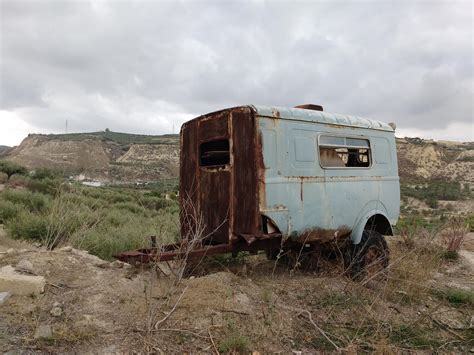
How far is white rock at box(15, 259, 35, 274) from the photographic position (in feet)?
17.1

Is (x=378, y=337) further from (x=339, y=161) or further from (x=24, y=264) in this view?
(x=24, y=264)

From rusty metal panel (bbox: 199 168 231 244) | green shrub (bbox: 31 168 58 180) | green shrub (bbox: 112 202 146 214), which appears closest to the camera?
rusty metal panel (bbox: 199 168 231 244)

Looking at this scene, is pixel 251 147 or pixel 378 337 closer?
pixel 378 337

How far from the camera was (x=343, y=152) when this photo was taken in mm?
7078

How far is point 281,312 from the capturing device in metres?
5.11

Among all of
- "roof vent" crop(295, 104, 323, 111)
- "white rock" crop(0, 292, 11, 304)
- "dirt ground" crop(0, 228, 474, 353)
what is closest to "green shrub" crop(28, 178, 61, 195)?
"dirt ground" crop(0, 228, 474, 353)

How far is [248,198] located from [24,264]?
305 centimetres

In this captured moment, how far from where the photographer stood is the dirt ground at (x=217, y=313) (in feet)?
13.6

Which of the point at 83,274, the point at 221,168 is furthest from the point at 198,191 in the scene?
the point at 83,274

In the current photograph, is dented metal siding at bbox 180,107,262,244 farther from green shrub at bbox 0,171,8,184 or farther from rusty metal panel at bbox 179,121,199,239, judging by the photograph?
green shrub at bbox 0,171,8,184

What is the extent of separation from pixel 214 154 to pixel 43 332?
10.6 ft

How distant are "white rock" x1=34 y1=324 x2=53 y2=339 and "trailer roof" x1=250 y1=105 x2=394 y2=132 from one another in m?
3.55

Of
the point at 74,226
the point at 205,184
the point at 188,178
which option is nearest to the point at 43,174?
the point at 74,226

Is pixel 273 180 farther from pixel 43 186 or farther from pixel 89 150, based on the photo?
pixel 89 150
